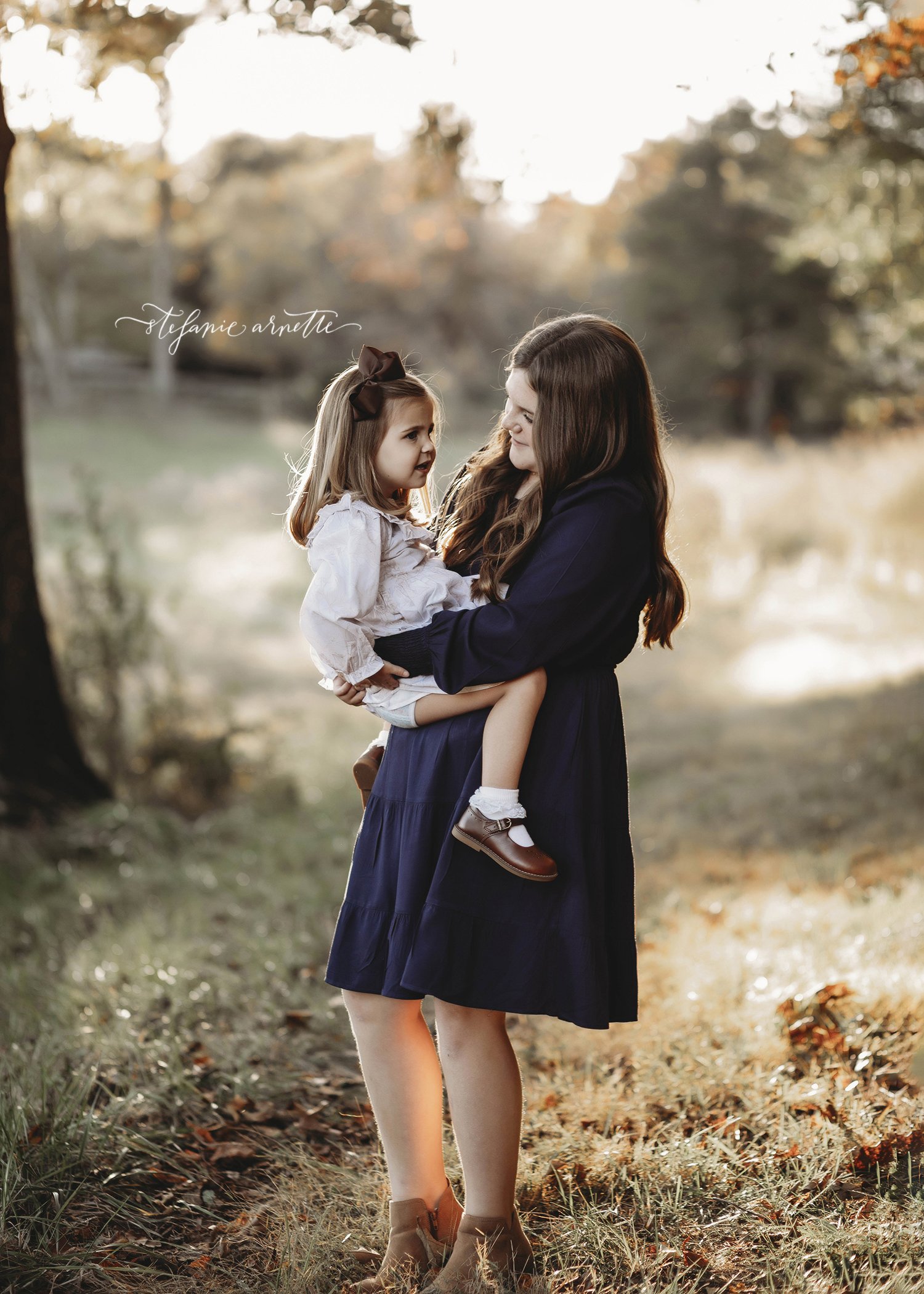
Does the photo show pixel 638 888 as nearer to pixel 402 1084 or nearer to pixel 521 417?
pixel 402 1084

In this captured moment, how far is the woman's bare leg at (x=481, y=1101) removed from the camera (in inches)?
97.0

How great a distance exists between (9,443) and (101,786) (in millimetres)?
1886

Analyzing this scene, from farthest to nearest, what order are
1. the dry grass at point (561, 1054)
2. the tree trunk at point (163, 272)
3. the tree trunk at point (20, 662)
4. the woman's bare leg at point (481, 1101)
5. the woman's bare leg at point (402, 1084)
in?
the tree trunk at point (163, 272) < the tree trunk at point (20, 662) < the dry grass at point (561, 1054) < the woman's bare leg at point (402, 1084) < the woman's bare leg at point (481, 1101)

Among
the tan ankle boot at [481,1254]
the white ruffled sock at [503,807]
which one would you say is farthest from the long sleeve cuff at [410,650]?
the tan ankle boot at [481,1254]

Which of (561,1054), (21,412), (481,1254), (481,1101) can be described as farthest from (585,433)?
(21,412)

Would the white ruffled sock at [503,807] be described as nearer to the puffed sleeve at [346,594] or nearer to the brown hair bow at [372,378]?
the puffed sleeve at [346,594]

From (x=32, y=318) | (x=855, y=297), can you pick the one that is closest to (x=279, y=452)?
(x=32, y=318)

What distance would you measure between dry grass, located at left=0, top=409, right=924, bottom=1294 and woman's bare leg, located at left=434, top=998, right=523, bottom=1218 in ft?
0.87

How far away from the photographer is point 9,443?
600 cm

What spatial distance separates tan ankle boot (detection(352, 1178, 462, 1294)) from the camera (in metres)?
2.53

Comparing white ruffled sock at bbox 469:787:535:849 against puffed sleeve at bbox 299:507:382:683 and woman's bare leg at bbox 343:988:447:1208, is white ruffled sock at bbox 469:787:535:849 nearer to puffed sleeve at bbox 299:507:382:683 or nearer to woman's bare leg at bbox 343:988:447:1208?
puffed sleeve at bbox 299:507:382:683

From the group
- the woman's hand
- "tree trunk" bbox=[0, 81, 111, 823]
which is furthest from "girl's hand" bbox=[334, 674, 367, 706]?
"tree trunk" bbox=[0, 81, 111, 823]

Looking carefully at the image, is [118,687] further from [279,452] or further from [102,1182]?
[279,452]

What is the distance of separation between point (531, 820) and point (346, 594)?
600 millimetres
